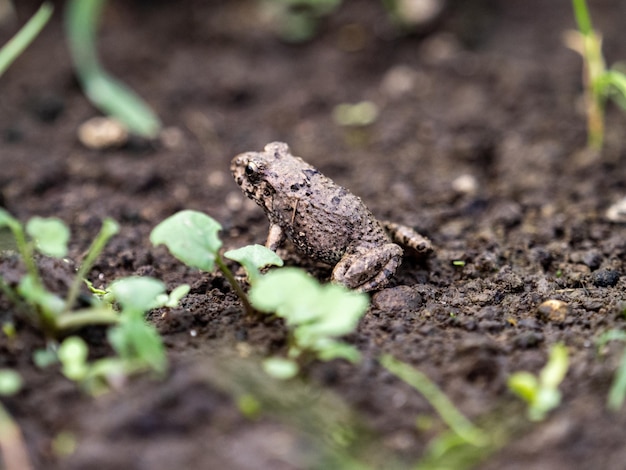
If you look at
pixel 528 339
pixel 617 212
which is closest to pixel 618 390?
pixel 528 339

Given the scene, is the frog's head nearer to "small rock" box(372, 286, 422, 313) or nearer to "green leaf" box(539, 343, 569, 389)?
"small rock" box(372, 286, 422, 313)

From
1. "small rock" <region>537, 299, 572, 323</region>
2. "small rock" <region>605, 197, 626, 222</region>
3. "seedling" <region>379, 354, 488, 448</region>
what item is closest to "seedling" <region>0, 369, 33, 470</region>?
"seedling" <region>379, 354, 488, 448</region>

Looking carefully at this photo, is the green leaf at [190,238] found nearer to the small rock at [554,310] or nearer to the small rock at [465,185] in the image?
the small rock at [554,310]

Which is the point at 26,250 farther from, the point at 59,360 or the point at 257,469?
the point at 257,469

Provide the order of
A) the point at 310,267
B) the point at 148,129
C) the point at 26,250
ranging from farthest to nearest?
the point at 148,129 < the point at 310,267 < the point at 26,250

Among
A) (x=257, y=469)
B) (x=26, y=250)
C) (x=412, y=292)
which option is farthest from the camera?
(x=412, y=292)

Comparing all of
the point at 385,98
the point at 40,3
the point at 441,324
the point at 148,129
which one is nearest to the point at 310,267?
the point at 441,324

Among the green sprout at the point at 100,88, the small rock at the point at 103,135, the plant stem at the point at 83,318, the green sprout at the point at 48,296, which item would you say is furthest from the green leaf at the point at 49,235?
the green sprout at the point at 100,88
